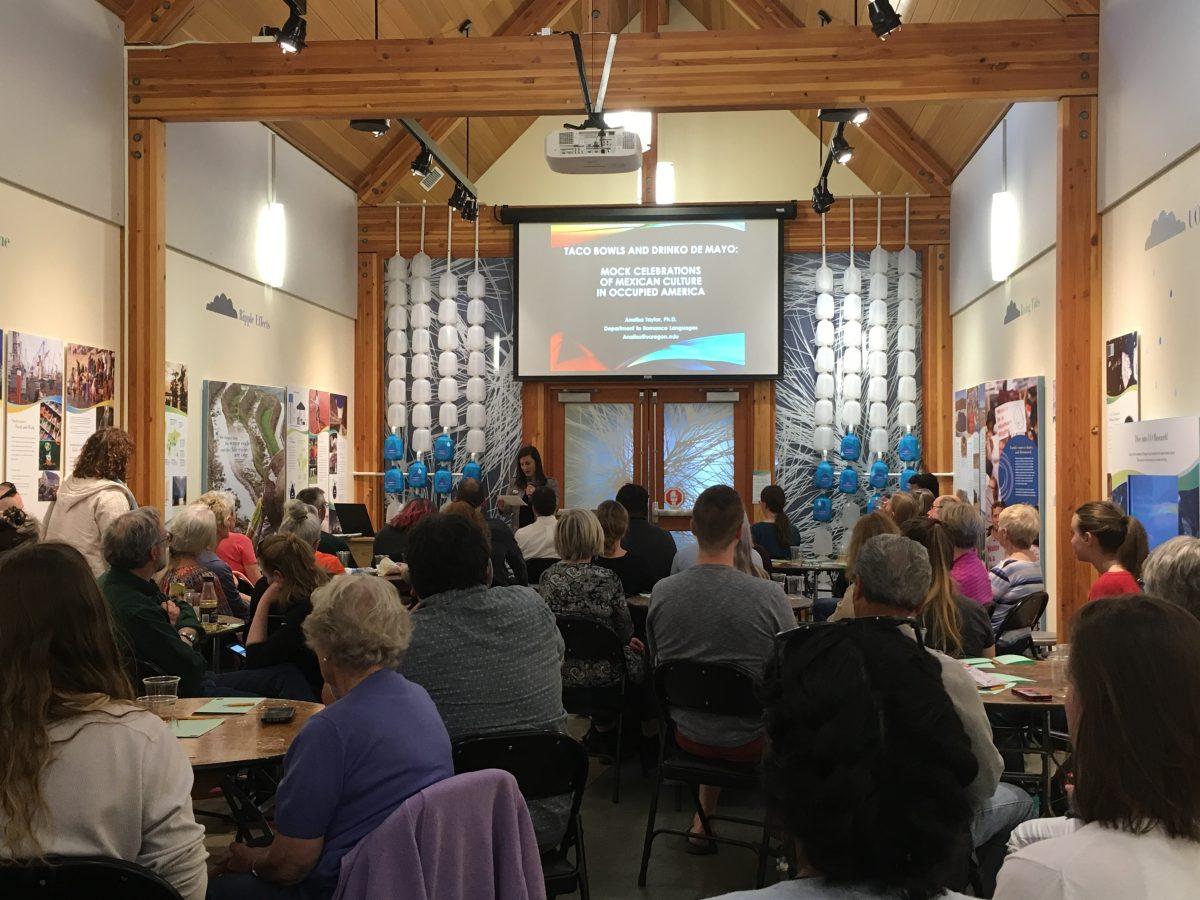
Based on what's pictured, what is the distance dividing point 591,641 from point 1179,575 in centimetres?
229

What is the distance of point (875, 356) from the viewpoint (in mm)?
10766

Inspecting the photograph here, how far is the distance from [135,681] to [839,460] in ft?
27.9

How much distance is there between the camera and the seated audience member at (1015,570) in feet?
17.0

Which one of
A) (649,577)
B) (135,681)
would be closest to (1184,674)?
(135,681)

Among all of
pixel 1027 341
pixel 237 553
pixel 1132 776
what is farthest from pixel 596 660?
pixel 1027 341

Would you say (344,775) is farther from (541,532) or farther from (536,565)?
(541,532)

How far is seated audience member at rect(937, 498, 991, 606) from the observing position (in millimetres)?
4645

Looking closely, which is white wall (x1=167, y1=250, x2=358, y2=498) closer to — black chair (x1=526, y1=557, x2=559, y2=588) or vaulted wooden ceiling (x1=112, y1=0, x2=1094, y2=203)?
vaulted wooden ceiling (x1=112, y1=0, x2=1094, y2=203)

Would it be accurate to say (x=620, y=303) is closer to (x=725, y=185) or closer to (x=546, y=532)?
(x=725, y=185)

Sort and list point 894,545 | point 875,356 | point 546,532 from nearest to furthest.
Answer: point 894,545 < point 546,532 < point 875,356

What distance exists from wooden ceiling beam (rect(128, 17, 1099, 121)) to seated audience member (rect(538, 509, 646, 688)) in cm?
330

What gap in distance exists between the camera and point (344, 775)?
218 cm

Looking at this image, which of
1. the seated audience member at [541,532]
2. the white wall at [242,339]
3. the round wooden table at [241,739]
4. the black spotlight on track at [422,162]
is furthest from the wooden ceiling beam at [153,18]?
the round wooden table at [241,739]

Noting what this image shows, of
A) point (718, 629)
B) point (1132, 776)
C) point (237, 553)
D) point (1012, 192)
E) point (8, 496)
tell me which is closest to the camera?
point (1132, 776)
